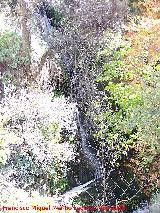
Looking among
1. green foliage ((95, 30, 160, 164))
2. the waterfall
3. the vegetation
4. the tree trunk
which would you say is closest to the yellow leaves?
the vegetation

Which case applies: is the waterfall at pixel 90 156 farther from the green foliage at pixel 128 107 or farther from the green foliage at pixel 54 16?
the green foliage at pixel 54 16

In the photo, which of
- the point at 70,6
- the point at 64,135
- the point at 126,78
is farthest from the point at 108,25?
the point at 64,135

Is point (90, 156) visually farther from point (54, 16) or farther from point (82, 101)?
point (54, 16)

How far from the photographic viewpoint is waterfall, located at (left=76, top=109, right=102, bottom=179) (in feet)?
42.4

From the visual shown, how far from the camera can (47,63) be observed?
1388 cm

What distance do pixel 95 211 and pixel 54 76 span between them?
5032mm

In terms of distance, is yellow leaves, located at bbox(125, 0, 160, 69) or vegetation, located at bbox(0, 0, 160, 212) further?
yellow leaves, located at bbox(125, 0, 160, 69)

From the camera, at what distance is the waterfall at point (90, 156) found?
42.4 ft

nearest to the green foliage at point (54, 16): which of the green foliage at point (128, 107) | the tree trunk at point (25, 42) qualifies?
the tree trunk at point (25, 42)

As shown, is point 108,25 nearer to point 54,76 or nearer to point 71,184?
point 54,76

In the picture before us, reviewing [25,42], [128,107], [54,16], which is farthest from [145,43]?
[54,16]


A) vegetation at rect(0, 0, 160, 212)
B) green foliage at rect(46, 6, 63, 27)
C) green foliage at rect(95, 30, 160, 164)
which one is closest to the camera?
green foliage at rect(95, 30, 160, 164)

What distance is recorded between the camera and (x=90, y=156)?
43.4 feet

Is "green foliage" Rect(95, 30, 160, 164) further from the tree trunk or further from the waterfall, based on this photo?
the tree trunk
